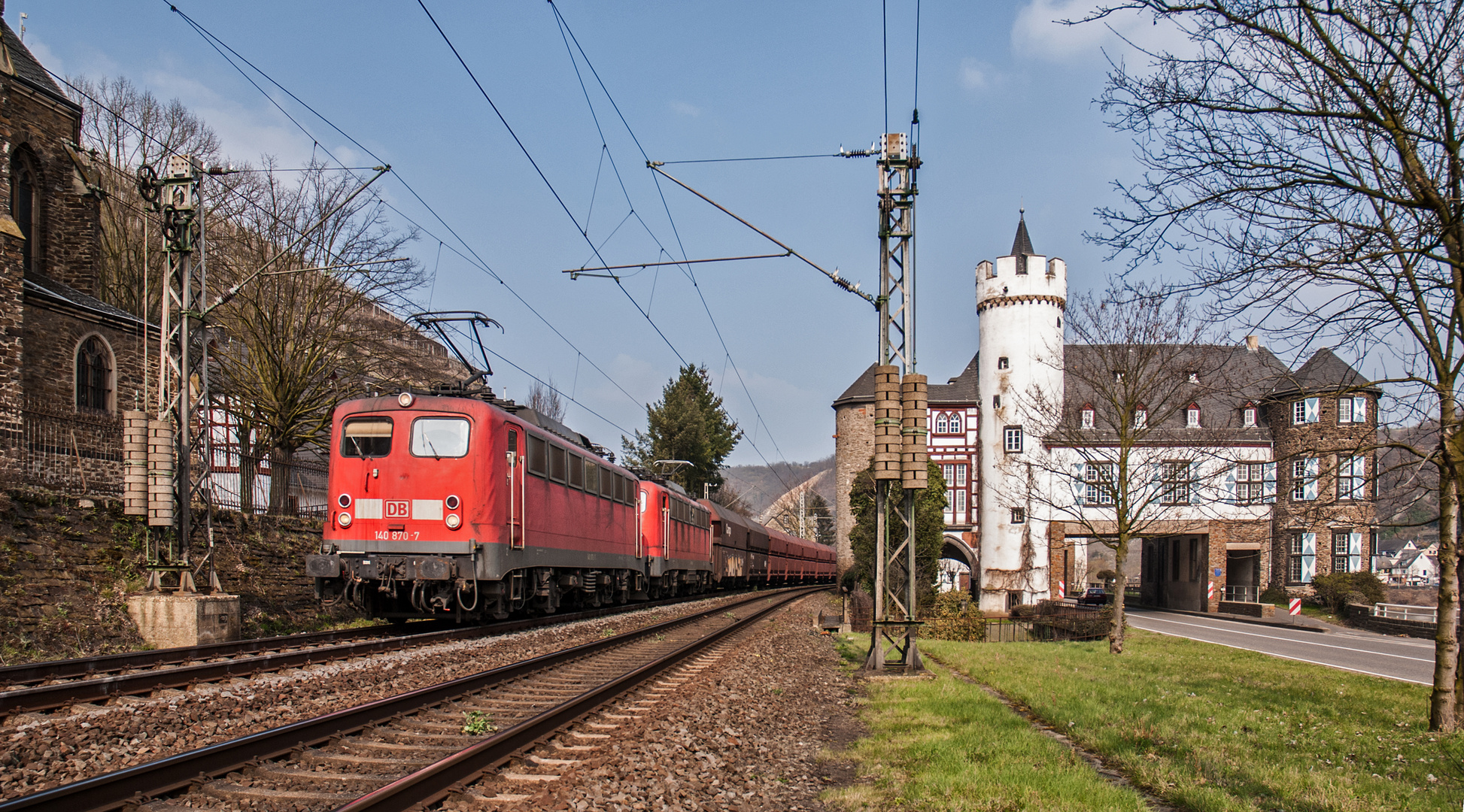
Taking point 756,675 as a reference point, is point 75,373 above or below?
above

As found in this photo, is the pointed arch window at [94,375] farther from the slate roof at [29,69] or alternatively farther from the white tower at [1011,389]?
the white tower at [1011,389]

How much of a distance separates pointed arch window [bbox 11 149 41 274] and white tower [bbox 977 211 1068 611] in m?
37.0

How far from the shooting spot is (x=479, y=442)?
14.3 meters

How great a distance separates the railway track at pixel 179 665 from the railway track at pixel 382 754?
261 centimetres

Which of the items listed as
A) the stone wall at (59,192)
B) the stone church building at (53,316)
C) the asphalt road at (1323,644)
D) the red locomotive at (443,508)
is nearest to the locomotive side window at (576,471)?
the red locomotive at (443,508)

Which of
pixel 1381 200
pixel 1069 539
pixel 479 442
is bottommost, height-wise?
pixel 1069 539

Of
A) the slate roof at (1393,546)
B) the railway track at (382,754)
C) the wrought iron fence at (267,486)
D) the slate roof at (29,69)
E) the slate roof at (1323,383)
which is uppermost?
the slate roof at (29,69)

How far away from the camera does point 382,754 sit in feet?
21.2

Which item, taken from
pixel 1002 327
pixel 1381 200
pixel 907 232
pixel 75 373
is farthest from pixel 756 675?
pixel 1002 327

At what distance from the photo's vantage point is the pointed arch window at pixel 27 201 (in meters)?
26.9

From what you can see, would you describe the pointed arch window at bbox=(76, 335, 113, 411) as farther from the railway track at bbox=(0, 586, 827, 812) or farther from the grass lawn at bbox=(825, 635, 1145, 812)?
the grass lawn at bbox=(825, 635, 1145, 812)

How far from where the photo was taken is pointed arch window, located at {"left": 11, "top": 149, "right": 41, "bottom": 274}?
26922mm

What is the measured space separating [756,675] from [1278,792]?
6.50 metres

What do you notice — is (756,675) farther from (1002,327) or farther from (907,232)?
(1002,327)
